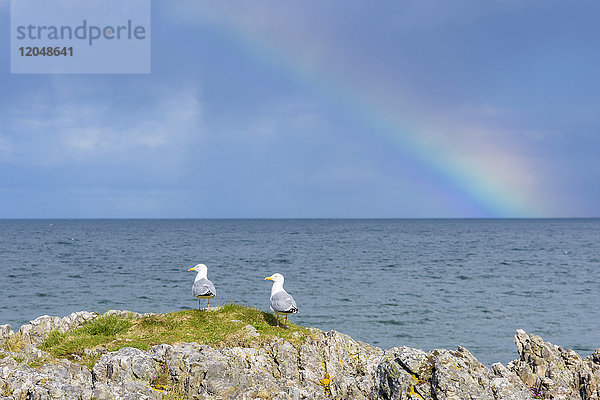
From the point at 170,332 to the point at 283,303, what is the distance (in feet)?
13.9

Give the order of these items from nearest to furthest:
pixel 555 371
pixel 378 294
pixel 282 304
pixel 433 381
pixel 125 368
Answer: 1. pixel 433 381
2. pixel 125 368
3. pixel 555 371
4. pixel 282 304
5. pixel 378 294

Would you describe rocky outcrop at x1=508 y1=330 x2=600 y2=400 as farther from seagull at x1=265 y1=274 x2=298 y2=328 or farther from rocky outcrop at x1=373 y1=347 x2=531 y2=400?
seagull at x1=265 y1=274 x2=298 y2=328

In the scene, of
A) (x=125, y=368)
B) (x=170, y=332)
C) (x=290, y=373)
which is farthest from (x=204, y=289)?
(x=125, y=368)

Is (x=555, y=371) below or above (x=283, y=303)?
below

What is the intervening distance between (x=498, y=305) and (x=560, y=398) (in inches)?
1075

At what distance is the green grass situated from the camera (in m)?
15.0

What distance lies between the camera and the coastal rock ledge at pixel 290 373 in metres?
10.2

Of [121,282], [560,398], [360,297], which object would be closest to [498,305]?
[360,297]

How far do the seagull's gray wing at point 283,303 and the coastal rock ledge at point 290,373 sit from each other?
4.15 feet

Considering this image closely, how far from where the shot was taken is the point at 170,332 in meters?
16.4

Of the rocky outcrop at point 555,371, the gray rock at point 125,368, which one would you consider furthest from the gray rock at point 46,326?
the rocky outcrop at point 555,371

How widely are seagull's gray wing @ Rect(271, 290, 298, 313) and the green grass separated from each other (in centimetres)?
79

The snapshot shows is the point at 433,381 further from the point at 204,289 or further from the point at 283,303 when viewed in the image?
the point at 204,289

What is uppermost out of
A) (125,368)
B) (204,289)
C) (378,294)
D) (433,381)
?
(204,289)
